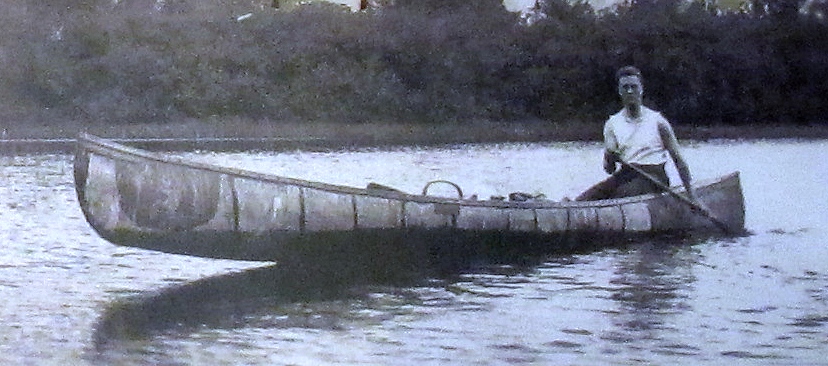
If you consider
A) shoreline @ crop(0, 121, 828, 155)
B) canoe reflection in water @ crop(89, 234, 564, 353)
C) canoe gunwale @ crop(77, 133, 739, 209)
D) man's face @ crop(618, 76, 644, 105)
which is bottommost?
canoe reflection in water @ crop(89, 234, 564, 353)

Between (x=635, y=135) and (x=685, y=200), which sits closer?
(x=635, y=135)

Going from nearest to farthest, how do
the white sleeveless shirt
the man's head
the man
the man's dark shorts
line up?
the man's head < the man < the white sleeveless shirt < the man's dark shorts

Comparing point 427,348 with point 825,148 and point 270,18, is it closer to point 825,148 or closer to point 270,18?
point 825,148

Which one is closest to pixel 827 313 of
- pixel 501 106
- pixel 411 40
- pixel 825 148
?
pixel 825 148

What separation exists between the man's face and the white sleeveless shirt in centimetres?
14

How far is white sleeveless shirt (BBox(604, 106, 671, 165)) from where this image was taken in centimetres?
1199

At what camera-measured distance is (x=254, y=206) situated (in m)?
9.62

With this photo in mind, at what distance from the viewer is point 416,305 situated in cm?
913

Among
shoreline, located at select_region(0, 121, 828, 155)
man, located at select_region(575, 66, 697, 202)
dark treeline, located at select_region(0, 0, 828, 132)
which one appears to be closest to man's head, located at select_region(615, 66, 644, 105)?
man, located at select_region(575, 66, 697, 202)

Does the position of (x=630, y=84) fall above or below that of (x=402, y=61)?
below

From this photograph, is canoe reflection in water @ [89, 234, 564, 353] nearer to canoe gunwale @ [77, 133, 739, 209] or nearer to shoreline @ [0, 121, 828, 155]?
canoe gunwale @ [77, 133, 739, 209]

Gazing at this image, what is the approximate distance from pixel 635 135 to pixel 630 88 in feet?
1.65

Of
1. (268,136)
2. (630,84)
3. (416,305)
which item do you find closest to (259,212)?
(416,305)

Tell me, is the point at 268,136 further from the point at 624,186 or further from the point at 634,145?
the point at 634,145
